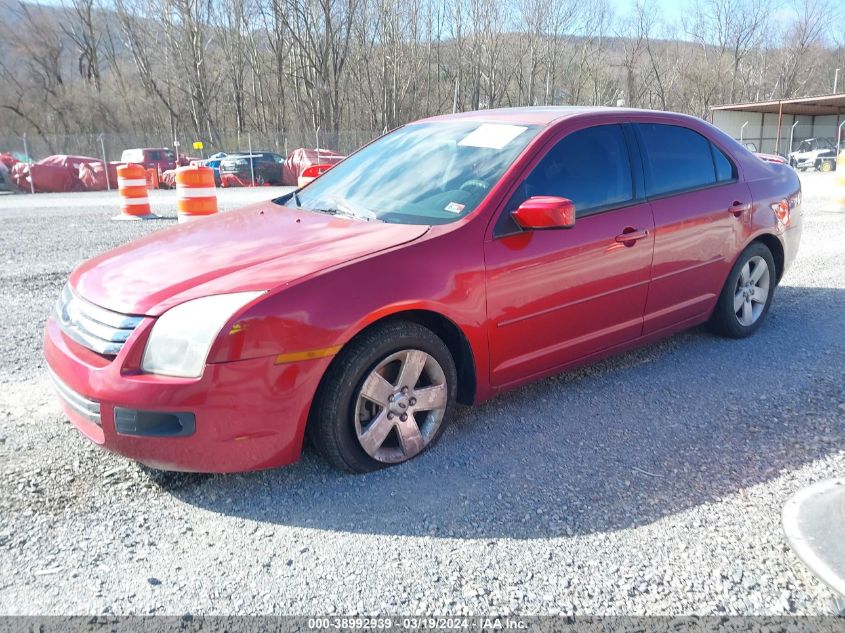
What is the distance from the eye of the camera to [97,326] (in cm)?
275

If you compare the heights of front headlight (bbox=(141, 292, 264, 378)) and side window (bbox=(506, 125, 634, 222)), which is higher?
side window (bbox=(506, 125, 634, 222))

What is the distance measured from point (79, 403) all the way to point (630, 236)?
2911mm

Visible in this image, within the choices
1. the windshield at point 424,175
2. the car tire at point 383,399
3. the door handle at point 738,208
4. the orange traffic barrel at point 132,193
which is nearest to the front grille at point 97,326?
the car tire at point 383,399

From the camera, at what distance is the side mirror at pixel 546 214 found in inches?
123

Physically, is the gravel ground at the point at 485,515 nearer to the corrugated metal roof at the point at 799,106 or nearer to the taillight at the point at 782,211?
the taillight at the point at 782,211

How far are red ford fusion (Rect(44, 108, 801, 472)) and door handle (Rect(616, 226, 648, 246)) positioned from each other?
1.0 inches

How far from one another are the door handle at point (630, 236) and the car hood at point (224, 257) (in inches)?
48.7

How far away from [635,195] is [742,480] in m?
1.71

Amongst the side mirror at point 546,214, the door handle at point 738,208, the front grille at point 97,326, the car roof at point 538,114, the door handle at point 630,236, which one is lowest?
the front grille at point 97,326

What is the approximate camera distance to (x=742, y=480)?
2.98m

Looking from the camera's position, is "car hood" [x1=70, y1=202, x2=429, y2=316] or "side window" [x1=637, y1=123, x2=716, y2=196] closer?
"car hood" [x1=70, y1=202, x2=429, y2=316]

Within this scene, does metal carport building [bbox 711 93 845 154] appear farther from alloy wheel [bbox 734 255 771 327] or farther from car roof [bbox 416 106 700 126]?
car roof [bbox 416 106 700 126]

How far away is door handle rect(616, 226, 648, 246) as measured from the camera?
3725 millimetres

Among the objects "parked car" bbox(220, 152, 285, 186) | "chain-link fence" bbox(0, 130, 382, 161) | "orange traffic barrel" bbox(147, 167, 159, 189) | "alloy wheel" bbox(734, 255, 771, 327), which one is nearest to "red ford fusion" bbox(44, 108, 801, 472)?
"alloy wheel" bbox(734, 255, 771, 327)
